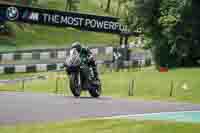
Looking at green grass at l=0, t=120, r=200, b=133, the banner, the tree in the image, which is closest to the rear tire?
green grass at l=0, t=120, r=200, b=133

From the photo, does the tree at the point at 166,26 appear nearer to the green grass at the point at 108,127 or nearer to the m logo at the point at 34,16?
the m logo at the point at 34,16

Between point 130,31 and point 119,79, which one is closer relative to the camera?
point 119,79

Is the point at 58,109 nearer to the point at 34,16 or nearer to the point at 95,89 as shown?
the point at 95,89

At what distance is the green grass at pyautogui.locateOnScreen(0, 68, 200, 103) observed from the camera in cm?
3052

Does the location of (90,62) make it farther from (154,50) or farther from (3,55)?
(154,50)

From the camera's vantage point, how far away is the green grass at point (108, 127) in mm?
10180

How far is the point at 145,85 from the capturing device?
34.2m

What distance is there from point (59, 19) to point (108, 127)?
3557cm

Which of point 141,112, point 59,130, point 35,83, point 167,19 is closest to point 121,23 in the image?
point 167,19

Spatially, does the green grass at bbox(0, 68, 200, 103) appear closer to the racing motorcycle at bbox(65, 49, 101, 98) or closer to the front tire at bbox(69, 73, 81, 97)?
the racing motorcycle at bbox(65, 49, 101, 98)

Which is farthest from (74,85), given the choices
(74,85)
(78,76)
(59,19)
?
(59,19)

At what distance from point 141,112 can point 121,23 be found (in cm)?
3501

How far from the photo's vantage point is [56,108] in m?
13.4

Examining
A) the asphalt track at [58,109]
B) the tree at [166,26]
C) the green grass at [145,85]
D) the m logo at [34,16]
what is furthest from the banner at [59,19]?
the asphalt track at [58,109]
